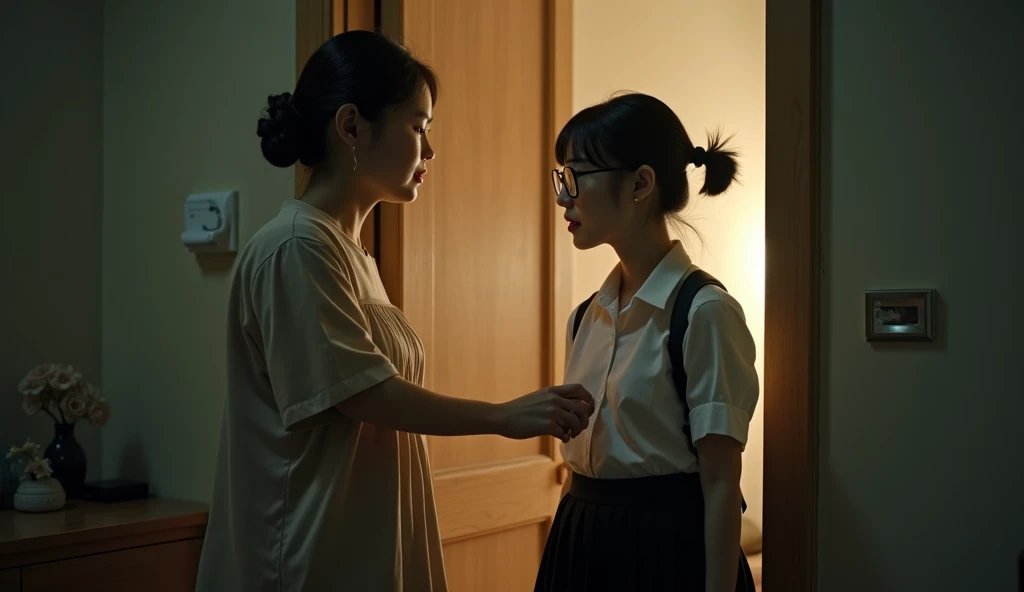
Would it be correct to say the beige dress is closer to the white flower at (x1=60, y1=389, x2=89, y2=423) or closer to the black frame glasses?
the black frame glasses

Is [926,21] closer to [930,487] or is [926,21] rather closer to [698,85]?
[930,487]

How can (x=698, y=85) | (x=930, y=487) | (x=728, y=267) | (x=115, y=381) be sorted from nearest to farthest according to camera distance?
(x=930, y=487) → (x=115, y=381) → (x=698, y=85) → (x=728, y=267)

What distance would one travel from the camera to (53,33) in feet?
7.73

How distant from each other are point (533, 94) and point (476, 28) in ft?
0.78

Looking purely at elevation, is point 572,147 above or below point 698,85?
below

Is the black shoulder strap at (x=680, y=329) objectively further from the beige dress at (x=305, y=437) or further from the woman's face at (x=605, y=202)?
the beige dress at (x=305, y=437)

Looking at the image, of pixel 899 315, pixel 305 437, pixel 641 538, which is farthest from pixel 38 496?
pixel 899 315

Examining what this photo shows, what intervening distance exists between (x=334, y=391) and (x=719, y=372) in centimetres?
55

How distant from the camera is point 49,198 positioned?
2.34 metres

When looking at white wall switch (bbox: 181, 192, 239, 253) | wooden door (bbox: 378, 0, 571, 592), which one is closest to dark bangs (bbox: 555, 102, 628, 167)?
wooden door (bbox: 378, 0, 571, 592)

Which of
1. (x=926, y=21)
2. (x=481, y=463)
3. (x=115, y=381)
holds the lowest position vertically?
(x=481, y=463)

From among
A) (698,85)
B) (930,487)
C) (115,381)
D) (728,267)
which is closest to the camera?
(930,487)

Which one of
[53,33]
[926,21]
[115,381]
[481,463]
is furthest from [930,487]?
[53,33]

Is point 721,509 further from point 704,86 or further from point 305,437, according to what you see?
point 704,86
